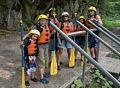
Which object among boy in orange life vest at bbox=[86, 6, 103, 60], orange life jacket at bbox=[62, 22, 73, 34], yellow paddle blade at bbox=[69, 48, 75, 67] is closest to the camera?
orange life jacket at bbox=[62, 22, 73, 34]

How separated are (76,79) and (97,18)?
181 centimetres

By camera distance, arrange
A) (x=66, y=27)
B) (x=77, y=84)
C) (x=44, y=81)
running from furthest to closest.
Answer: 1. (x=66, y=27)
2. (x=77, y=84)
3. (x=44, y=81)

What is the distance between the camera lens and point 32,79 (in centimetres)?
552

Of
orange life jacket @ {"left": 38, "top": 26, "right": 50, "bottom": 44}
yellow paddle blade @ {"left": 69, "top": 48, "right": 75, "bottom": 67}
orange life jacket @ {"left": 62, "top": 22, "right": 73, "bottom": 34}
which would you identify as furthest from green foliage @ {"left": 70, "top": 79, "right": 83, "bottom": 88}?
orange life jacket @ {"left": 62, "top": 22, "right": 73, "bottom": 34}

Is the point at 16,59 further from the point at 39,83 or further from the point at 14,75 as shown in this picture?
the point at 39,83

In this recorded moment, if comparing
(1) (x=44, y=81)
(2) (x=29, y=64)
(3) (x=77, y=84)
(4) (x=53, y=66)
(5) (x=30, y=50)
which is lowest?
(3) (x=77, y=84)

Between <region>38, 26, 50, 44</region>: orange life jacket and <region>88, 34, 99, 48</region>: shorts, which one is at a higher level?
<region>38, 26, 50, 44</region>: orange life jacket

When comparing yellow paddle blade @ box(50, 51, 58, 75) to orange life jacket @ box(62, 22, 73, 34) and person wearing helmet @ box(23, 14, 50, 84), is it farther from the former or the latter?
orange life jacket @ box(62, 22, 73, 34)

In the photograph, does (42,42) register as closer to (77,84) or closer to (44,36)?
(44,36)

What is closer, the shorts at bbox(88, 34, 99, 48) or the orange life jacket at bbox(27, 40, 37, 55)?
the orange life jacket at bbox(27, 40, 37, 55)

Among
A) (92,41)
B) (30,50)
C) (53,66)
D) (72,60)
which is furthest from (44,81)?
(92,41)

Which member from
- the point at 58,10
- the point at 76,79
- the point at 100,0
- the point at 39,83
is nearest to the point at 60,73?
the point at 76,79

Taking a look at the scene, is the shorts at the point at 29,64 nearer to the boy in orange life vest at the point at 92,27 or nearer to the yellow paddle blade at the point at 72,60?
the yellow paddle blade at the point at 72,60

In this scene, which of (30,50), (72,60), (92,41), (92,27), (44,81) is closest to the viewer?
(30,50)
